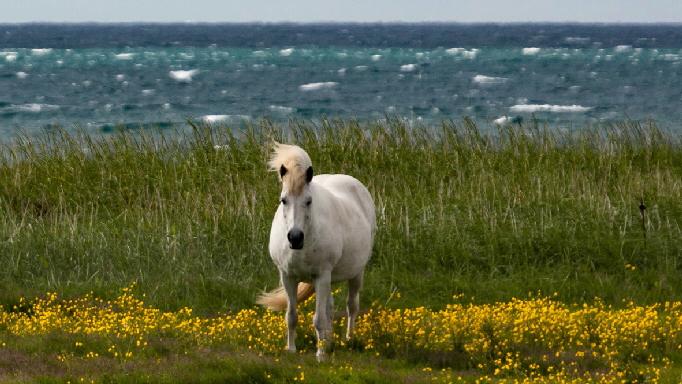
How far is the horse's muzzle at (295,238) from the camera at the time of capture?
9.93 metres

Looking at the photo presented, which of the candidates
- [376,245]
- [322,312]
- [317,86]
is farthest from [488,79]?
[322,312]

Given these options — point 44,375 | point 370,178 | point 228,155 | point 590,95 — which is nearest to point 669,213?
point 370,178

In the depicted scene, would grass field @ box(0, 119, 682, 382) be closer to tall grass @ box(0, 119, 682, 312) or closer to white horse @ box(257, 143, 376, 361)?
tall grass @ box(0, 119, 682, 312)

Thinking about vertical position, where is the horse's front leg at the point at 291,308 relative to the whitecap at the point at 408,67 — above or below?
above

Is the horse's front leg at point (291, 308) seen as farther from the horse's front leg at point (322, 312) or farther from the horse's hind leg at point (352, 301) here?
the horse's hind leg at point (352, 301)

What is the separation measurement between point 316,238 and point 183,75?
245ft

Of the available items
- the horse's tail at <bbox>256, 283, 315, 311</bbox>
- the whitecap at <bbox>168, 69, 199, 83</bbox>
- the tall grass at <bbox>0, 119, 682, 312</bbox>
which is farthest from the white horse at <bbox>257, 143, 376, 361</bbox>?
the whitecap at <bbox>168, 69, 199, 83</bbox>

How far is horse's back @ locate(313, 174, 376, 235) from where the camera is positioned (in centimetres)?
1163

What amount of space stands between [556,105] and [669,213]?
42.3 m

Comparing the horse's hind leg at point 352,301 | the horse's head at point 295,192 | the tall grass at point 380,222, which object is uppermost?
the horse's head at point 295,192

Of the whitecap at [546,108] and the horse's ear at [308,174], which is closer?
the horse's ear at [308,174]

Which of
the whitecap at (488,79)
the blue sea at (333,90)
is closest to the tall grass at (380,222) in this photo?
the blue sea at (333,90)

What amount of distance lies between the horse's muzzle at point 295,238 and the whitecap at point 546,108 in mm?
44983

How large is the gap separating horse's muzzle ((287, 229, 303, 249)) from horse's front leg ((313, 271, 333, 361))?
0.82 meters
